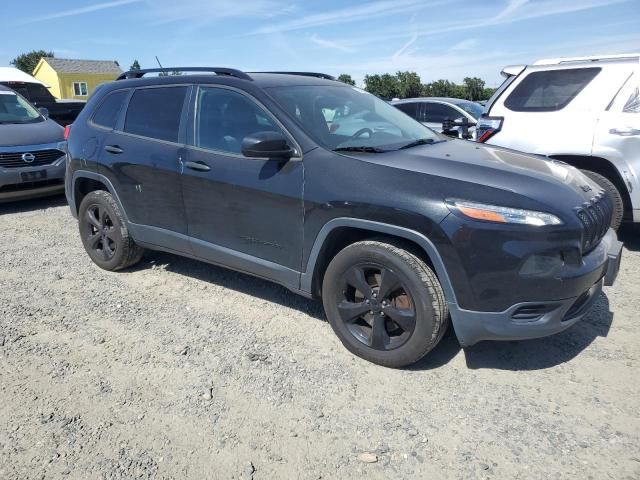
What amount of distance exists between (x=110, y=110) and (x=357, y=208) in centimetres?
279

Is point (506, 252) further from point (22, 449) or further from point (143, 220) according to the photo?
point (143, 220)

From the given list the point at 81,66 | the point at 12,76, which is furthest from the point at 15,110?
the point at 81,66

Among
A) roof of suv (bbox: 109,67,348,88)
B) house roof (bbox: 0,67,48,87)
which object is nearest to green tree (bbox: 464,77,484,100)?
house roof (bbox: 0,67,48,87)

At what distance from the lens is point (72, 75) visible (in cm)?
5675

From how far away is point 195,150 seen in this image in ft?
12.8

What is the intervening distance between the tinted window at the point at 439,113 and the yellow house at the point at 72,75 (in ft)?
172

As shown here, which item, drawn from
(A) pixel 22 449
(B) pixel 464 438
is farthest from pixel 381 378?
(A) pixel 22 449

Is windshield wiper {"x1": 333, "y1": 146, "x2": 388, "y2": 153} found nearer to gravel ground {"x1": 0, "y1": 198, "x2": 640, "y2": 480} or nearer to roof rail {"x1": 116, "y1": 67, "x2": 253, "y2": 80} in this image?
roof rail {"x1": 116, "y1": 67, "x2": 253, "y2": 80}

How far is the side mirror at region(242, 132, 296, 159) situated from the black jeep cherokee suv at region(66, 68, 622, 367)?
0.03ft

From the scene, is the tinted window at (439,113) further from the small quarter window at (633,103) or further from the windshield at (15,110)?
the windshield at (15,110)

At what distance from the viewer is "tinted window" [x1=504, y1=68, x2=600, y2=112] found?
5426 mm

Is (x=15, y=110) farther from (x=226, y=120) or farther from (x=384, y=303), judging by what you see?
(x=384, y=303)

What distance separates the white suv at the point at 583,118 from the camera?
5.05m

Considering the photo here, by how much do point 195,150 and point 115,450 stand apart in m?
2.15
